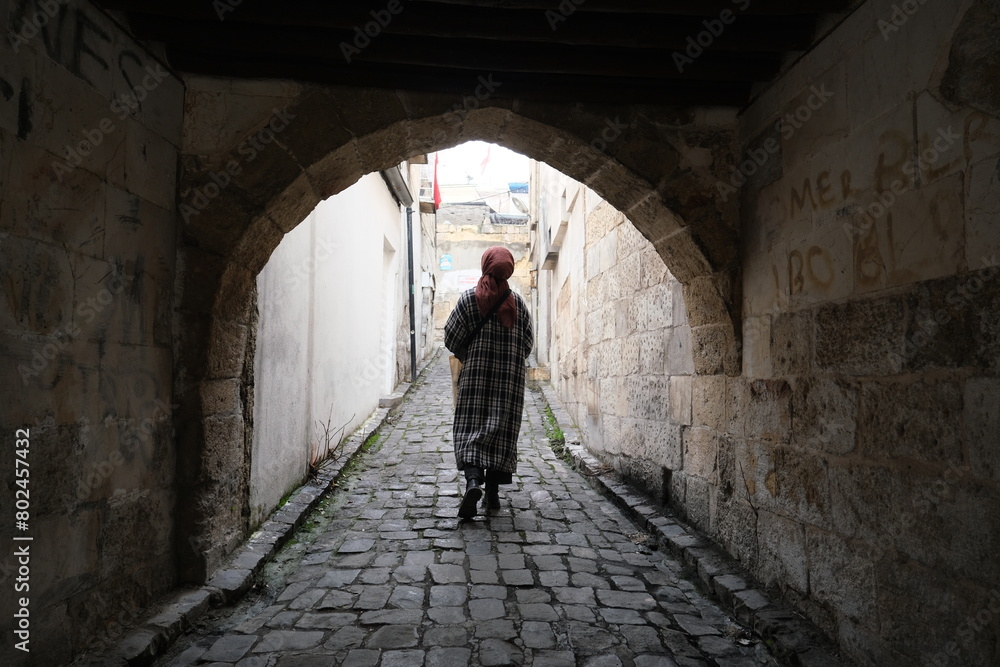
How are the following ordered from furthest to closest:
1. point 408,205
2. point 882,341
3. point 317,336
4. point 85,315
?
point 408,205 → point 317,336 → point 85,315 → point 882,341

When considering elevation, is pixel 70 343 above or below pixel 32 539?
above

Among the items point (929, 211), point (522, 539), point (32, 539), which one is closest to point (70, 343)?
point (32, 539)

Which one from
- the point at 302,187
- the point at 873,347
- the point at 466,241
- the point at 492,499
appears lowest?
the point at 492,499

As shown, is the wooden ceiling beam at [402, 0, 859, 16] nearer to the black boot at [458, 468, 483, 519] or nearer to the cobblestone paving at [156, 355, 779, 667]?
the cobblestone paving at [156, 355, 779, 667]

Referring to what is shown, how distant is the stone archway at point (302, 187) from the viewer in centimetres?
267

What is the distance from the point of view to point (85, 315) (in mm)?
2080

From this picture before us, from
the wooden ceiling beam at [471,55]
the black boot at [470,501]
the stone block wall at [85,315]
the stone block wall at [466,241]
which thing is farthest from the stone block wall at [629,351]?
Result: the stone block wall at [466,241]

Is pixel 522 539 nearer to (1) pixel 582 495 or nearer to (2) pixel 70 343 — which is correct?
(1) pixel 582 495

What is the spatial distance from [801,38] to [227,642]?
3.14m

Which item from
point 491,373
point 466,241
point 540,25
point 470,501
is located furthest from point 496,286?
point 466,241

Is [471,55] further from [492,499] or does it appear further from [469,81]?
[492,499]

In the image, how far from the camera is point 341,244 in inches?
215

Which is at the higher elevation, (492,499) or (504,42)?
(504,42)

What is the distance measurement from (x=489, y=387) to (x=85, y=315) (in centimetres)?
245
